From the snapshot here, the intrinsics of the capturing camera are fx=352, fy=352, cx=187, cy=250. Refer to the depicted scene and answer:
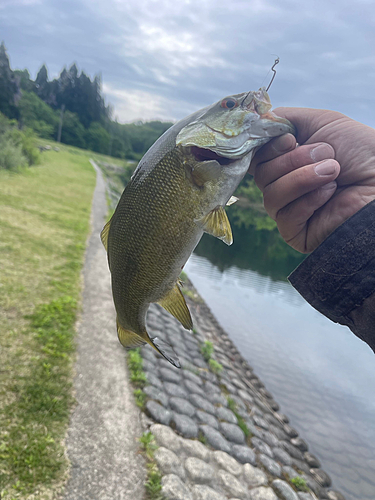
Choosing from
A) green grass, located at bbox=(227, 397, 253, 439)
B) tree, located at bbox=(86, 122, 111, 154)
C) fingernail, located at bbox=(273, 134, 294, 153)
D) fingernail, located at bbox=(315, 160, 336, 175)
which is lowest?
tree, located at bbox=(86, 122, 111, 154)

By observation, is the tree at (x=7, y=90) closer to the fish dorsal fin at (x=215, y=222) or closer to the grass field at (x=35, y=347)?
the grass field at (x=35, y=347)

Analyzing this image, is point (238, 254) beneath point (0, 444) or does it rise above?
beneath

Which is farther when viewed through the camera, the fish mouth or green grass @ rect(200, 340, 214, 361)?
green grass @ rect(200, 340, 214, 361)

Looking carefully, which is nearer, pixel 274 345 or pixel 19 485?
pixel 19 485

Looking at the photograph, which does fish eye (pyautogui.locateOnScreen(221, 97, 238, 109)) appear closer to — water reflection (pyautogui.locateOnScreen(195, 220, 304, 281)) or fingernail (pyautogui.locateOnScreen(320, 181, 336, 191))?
fingernail (pyautogui.locateOnScreen(320, 181, 336, 191))

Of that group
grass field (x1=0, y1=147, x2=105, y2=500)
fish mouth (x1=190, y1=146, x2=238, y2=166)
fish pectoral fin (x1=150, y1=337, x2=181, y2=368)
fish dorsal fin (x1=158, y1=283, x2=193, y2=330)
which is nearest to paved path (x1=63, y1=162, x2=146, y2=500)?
grass field (x1=0, y1=147, x2=105, y2=500)

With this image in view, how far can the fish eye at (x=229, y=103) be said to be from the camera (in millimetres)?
1862

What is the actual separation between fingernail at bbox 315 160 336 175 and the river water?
6.75 m

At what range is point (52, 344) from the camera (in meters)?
5.03

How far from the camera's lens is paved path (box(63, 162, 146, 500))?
132 inches

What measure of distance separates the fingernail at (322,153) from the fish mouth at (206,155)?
17.7 inches

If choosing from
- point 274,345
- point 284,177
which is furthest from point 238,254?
point 284,177

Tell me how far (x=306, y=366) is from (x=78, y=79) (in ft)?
267

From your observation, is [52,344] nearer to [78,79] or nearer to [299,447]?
[299,447]
